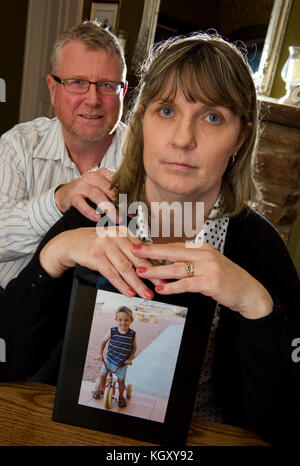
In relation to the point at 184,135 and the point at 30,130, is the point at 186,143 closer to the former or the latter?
the point at 184,135

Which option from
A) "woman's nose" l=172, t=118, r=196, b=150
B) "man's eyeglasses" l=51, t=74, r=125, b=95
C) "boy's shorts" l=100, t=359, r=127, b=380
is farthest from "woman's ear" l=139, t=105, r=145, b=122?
"man's eyeglasses" l=51, t=74, r=125, b=95

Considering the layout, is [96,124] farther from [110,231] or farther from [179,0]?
[179,0]

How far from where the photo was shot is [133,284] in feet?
2.44

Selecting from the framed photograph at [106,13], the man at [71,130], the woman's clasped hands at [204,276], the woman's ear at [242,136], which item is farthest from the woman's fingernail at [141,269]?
the framed photograph at [106,13]

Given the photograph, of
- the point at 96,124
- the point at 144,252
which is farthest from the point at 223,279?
the point at 96,124

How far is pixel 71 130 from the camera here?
1.85 meters

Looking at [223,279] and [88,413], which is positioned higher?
[223,279]

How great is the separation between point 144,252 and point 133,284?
0.06 meters

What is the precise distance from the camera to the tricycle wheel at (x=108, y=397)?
0.74 m

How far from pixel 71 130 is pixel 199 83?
39.8 inches

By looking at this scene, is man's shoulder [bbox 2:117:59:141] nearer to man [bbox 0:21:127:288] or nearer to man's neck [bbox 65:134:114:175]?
man [bbox 0:21:127:288]

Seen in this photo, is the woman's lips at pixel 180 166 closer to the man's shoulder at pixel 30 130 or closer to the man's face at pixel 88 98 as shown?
the man's face at pixel 88 98

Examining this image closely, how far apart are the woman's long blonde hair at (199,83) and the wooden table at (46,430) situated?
520 mm
